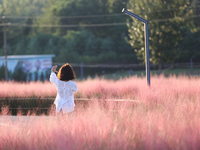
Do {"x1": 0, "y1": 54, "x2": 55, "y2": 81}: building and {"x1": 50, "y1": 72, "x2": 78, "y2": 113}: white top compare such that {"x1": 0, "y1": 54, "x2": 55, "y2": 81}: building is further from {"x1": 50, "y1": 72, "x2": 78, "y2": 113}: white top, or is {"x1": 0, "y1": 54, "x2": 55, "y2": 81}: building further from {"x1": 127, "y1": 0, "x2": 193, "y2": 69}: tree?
{"x1": 50, "y1": 72, "x2": 78, "y2": 113}: white top

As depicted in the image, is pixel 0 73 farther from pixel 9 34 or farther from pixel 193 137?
pixel 193 137

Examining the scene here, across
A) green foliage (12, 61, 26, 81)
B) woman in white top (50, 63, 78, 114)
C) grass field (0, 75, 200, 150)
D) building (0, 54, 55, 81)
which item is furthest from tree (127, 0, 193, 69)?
woman in white top (50, 63, 78, 114)

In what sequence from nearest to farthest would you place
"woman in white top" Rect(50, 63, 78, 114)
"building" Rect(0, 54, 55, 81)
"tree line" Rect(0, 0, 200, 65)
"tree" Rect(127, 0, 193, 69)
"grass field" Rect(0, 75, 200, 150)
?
1. "grass field" Rect(0, 75, 200, 150)
2. "woman in white top" Rect(50, 63, 78, 114)
3. "tree" Rect(127, 0, 193, 69)
4. "building" Rect(0, 54, 55, 81)
5. "tree line" Rect(0, 0, 200, 65)

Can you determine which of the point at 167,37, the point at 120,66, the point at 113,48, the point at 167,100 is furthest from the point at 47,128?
the point at 113,48

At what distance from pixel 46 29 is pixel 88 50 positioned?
22.2 meters

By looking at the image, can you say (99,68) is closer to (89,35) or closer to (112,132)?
(89,35)

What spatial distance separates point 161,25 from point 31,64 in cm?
1929

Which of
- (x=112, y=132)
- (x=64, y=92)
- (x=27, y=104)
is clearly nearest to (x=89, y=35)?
(x=27, y=104)

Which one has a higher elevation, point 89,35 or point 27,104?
point 89,35

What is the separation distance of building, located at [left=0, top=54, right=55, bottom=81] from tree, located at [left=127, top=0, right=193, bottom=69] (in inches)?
640

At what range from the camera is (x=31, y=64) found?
1550 inches

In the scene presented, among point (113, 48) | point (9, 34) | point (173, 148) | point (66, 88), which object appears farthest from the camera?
point (9, 34)

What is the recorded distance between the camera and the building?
3869cm

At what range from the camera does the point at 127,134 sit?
5.29m
